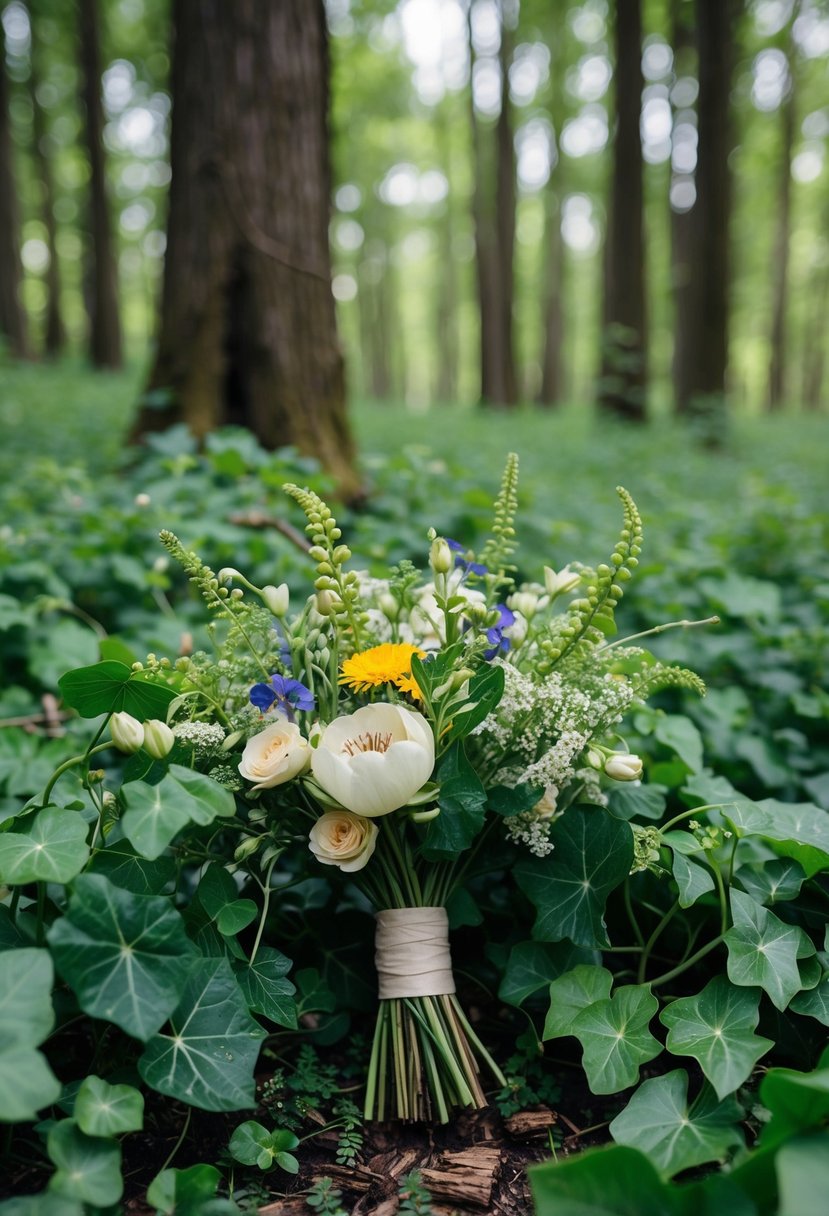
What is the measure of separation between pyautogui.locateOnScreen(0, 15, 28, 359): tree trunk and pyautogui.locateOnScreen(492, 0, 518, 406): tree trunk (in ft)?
28.0

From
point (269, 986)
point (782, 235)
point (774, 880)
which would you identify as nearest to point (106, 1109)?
point (269, 986)

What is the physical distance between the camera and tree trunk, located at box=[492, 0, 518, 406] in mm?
15109

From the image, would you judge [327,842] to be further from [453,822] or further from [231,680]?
[231,680]

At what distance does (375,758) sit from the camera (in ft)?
4.22

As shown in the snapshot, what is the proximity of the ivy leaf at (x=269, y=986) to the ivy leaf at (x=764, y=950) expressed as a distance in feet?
2.42

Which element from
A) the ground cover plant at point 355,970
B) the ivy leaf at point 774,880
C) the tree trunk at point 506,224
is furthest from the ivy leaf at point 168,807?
the tree trunk at point 506,224

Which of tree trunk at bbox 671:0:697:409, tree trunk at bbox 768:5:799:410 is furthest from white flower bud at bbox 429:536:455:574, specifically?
tree trunk at bbox 768:5:799:410

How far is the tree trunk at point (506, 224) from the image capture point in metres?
15.1

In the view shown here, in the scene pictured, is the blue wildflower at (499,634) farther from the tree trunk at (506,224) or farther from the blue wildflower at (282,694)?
the tree trunk at (506,224)

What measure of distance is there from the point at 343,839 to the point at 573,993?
19.8 inches

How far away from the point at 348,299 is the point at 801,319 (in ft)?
56.3

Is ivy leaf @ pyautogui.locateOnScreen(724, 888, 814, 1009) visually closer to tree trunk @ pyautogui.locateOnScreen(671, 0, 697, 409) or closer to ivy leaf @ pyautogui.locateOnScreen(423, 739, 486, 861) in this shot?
ivy leaf @ pyautogui.locateOnScreen(423, 739, 486, 861)

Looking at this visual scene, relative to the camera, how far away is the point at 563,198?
831 inches

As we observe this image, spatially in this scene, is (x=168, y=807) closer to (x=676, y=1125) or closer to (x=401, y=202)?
(x=676, y=1125)
